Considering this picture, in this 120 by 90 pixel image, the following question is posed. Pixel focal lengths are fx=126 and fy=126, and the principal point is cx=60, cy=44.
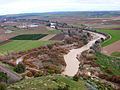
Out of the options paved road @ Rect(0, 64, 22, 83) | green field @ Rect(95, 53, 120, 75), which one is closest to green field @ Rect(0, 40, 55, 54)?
paved road @ Rect(0, 64, 22, 83)

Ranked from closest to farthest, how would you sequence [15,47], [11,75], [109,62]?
1. [11,75]
2. [109,62]
3. [15,47]

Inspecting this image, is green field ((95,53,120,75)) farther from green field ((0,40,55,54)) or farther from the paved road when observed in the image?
green field ((0,40,55,54))

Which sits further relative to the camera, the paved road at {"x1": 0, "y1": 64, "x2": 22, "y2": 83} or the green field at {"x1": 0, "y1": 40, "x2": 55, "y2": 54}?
the green field at {"x1": 0, "y1": 40, "x2": 55, "y2": 54}

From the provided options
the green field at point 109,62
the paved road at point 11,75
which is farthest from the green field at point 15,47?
the green field at point 109,62

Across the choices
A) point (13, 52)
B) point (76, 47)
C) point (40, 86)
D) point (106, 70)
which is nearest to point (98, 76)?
point (106, 70)

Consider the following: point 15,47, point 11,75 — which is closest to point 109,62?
Answer: point 11,75

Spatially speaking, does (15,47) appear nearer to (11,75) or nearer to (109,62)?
(11,75)

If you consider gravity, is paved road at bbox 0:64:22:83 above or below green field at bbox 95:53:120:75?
below

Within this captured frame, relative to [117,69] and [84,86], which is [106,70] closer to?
[117,69]
